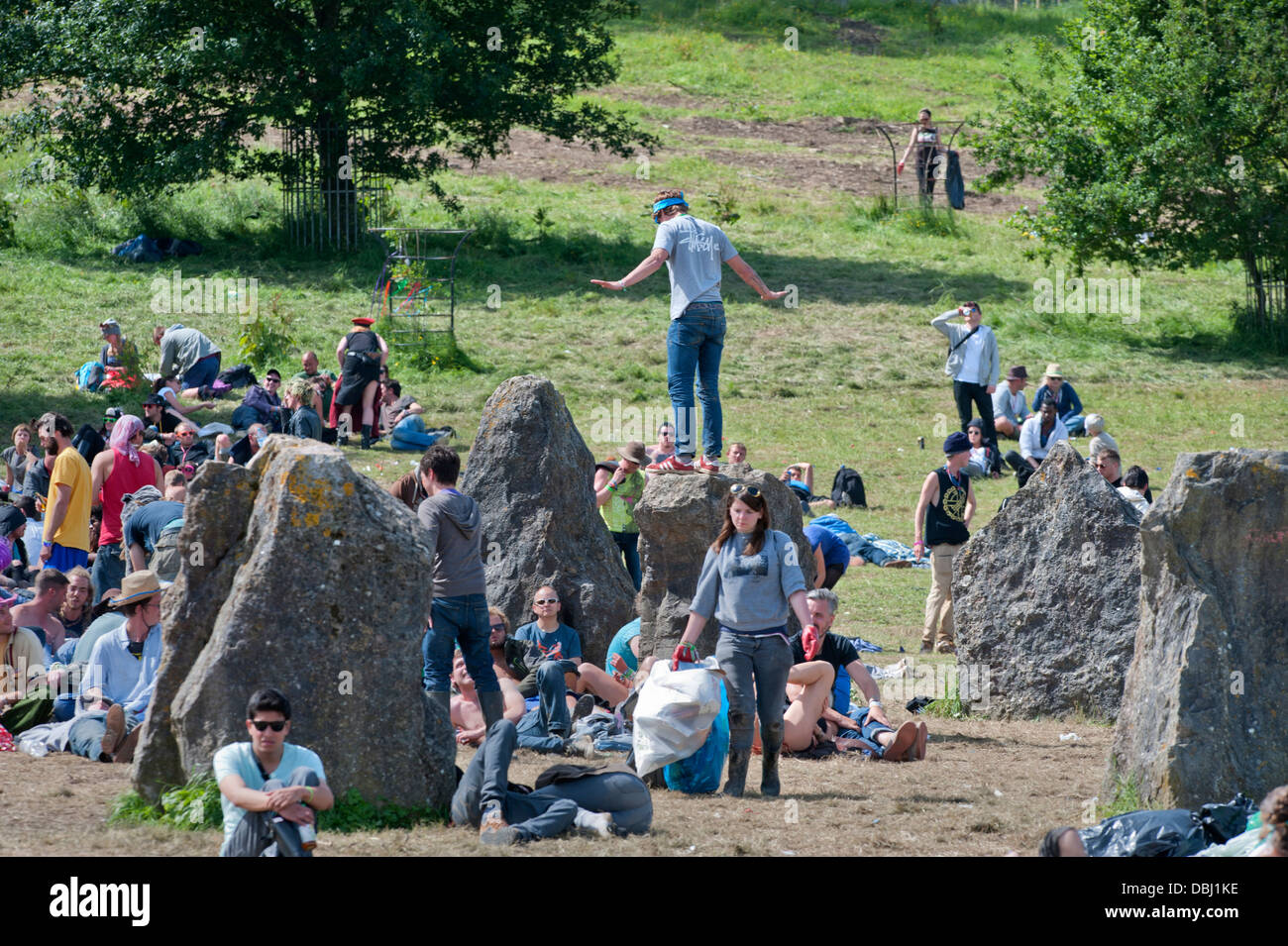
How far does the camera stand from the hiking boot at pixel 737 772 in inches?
323

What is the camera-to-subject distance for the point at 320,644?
7.05 meters

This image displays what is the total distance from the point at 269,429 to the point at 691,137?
1805cm

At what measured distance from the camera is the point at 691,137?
109 feet

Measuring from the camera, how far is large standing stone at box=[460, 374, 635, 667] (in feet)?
38.1

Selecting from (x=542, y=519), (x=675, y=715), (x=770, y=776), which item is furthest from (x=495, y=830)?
(x=542, y=519)

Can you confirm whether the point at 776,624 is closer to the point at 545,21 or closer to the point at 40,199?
the point at 545,21

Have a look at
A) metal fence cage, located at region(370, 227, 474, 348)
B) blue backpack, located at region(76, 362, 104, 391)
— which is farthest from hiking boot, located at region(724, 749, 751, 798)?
metal fence cage, located at region(370, 227, 474, 348)

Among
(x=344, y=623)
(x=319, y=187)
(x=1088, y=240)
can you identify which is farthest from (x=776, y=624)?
(x=319, y=187)

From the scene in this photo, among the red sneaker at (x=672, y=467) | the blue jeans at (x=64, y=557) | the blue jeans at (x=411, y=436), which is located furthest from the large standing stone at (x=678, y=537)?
the blue jeans at (x=411, y=436)

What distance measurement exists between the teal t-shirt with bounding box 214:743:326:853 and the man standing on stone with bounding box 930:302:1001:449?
12872 millimetres

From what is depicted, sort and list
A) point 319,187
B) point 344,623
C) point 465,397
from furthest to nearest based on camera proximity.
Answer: point 319,187, point 465,397, point 344,623

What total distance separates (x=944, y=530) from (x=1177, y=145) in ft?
40.8

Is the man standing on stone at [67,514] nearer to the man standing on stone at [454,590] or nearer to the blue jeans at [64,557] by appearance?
the blue jeans at [64,557]

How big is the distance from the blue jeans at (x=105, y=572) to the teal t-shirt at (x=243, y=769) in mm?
6264
